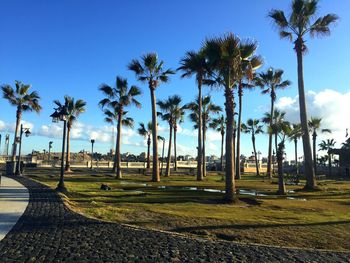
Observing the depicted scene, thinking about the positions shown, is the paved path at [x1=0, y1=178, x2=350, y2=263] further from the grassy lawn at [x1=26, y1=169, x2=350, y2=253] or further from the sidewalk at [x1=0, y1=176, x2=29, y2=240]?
the grassy lawn at [x1=26, y1=169, x2=350, y2=253]

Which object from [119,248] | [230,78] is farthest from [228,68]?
[119,248]

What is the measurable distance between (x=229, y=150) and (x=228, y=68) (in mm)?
3714

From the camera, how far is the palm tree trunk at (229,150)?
17.6m

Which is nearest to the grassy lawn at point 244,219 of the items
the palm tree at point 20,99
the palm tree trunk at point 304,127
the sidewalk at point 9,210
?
the sidewalk at point 9,210

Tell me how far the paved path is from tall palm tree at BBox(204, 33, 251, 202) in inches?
348

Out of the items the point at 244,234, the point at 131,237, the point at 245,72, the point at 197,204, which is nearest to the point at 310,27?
the point at 245,72

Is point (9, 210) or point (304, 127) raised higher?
point (304, 127)

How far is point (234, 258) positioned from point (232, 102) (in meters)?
11.8

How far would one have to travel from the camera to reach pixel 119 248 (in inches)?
304

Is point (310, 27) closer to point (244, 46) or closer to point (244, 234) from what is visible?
point (244, 46)

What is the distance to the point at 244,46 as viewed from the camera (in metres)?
18.5

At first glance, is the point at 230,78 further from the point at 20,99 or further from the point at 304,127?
the point at 20,99

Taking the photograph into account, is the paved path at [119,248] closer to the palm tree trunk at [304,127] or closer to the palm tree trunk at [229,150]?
the palm tree trunk at [229,150]

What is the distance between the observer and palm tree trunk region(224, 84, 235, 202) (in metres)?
17.6
